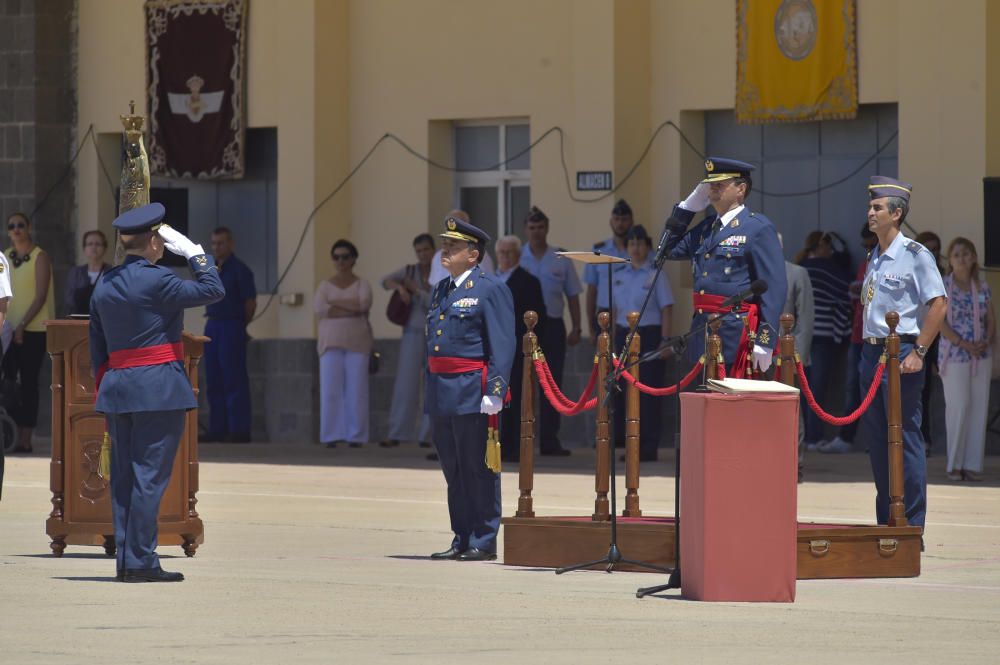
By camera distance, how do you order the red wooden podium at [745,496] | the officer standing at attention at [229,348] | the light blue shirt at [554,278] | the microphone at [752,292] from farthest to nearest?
1. the officer standing at attention at [229,348]
2. the light blue shirt at [554,278]
3. the red wooden podium at [745,496]
4. the microphone at [752,292]

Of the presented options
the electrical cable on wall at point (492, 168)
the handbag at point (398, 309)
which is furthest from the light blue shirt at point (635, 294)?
the handbag at point (398, 309)

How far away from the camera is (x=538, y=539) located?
11.6 metres

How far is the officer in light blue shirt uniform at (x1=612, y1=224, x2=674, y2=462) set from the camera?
19125 millimetres

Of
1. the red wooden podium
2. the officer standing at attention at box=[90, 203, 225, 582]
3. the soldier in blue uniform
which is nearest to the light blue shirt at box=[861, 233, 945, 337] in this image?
the soldier in blue uniform

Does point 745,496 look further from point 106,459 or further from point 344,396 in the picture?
point 344,396

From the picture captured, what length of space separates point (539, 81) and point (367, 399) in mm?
3496

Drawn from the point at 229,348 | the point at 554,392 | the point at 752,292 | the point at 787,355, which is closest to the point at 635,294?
the point at 229,348

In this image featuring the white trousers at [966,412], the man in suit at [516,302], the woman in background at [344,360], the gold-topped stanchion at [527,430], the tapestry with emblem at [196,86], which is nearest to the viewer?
the gold-topped stanchion at [527,430]

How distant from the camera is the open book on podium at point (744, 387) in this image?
9.83m

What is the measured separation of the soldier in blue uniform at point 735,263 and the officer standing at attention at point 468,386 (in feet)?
3.70

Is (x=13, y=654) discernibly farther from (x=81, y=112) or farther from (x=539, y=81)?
(x=81, y=112)

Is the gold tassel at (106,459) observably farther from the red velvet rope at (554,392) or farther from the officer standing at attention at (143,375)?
the red velvet rope at (554,392)

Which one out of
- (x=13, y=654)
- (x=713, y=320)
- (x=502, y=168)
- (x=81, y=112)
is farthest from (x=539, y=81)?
(x=13, y=654)

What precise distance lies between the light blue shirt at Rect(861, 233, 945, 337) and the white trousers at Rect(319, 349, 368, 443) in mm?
10444
